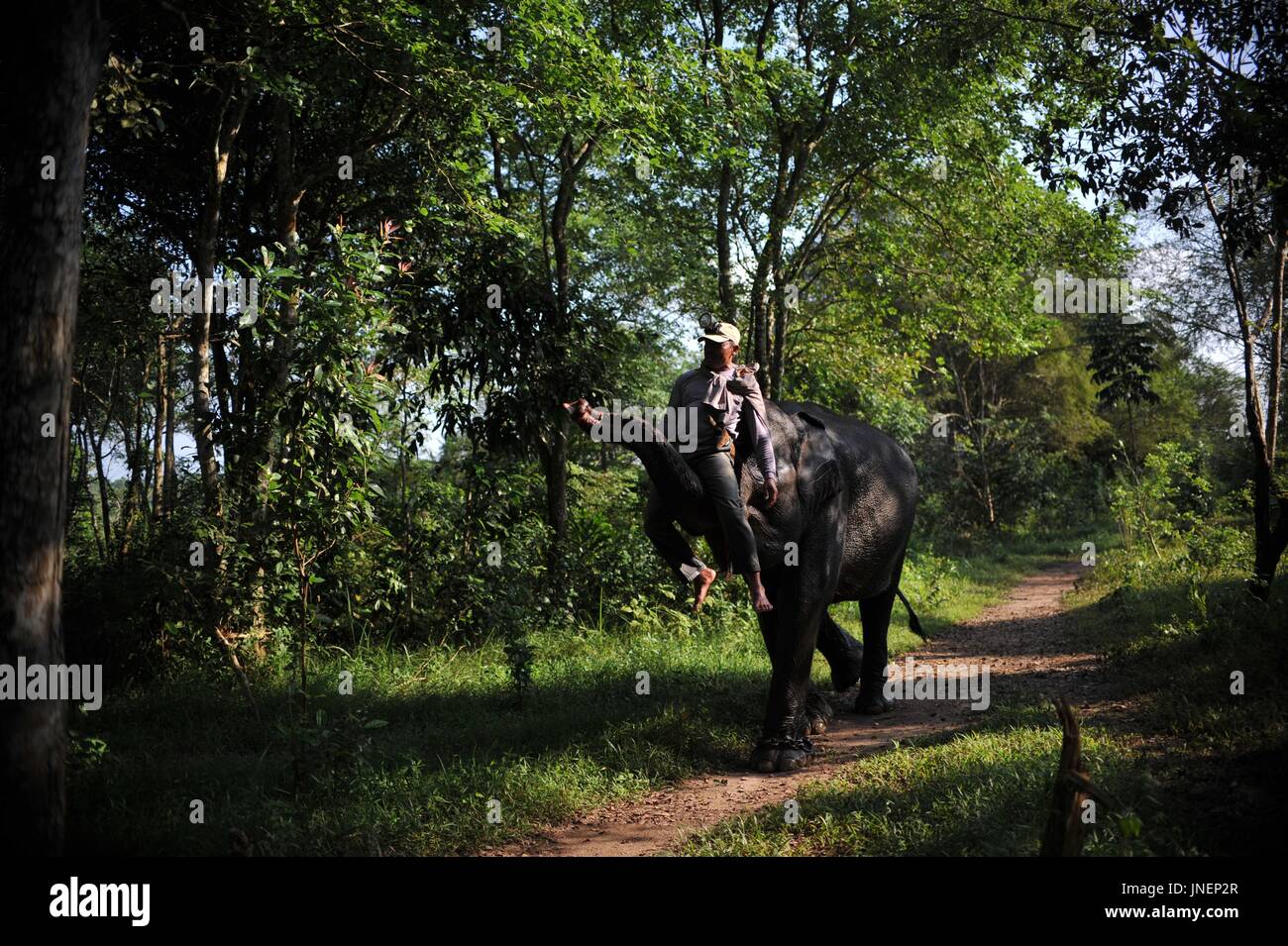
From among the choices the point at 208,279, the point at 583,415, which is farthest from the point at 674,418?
the point at 208,279

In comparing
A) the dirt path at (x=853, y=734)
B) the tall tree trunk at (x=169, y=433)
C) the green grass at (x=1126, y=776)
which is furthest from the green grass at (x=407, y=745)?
the tall tree trunk at (x=169, y=433)

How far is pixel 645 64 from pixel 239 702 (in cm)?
748

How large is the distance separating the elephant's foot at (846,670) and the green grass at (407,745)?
0.54 m

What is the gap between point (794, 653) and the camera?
289 inches

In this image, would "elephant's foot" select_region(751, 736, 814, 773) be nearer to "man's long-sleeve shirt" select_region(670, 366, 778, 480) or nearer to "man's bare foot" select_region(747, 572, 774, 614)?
"man's bare foot" select_region(747, 572, 774, 614)

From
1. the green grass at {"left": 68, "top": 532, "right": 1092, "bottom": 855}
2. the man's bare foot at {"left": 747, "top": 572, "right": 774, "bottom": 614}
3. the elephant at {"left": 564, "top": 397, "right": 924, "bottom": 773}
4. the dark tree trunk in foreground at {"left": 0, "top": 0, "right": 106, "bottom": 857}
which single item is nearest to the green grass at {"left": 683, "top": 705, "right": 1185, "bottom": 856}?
the elephant at {"left": 564, "top": 397, "right": 924, "bottom": 773}

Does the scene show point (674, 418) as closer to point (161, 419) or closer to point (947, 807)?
point (947, 807)

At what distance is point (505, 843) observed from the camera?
18.5 feet

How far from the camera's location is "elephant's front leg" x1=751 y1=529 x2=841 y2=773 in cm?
716

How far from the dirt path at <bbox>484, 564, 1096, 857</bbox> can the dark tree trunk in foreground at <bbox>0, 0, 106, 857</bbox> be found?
2341 mm

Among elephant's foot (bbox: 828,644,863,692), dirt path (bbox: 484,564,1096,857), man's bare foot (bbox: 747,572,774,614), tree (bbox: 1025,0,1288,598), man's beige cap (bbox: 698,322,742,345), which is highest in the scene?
tree (bbox: 1025,0,1288,598)

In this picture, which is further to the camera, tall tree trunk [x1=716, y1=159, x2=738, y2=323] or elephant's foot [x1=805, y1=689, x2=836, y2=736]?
tall tree trunk [x1=716, y1=159, x2=738, y2=323]
